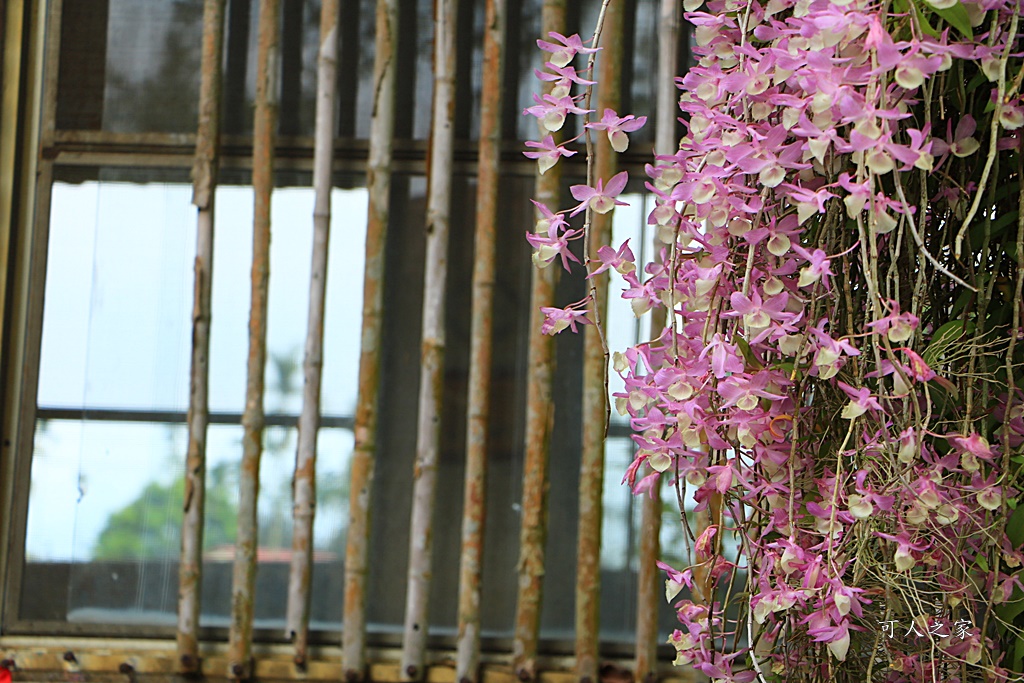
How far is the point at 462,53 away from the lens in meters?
1.76

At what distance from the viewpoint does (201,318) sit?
1.73m

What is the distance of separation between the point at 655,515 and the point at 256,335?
855 mm

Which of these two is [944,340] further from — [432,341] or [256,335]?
[256,335]

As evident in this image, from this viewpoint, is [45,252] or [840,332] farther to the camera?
[45,252]

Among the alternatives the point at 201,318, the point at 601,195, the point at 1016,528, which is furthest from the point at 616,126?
the point at 201,318

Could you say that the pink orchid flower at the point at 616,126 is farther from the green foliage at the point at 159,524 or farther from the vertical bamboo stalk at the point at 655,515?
the green foliage at the point at 159,524

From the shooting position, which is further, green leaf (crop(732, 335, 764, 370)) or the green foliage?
the green foliage

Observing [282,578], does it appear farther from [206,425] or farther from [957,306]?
[957,306]

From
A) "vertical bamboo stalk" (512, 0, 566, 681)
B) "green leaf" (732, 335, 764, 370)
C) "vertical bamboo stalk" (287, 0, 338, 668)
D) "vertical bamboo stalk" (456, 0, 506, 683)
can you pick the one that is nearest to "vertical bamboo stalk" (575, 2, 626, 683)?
"vertical bamboo stalk" (512, 0, 566, 681)

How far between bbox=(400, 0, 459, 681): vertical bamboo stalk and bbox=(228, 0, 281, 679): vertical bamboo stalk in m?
0.31

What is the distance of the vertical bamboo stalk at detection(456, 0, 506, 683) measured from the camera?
1627 mm

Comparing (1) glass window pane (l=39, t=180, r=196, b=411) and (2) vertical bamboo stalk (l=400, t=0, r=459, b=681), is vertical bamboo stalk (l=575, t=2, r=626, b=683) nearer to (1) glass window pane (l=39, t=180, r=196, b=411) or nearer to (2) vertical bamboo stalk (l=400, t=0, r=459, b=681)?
(2) vertical bamboo stalk (l=400, t=0, r=459, b=681)

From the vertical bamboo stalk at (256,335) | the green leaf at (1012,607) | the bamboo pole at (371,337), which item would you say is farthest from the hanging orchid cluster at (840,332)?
the vertical bamboo stalk at (256,335)

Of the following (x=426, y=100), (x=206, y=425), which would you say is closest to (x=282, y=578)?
(x=206, y=425)
